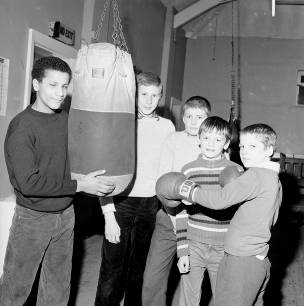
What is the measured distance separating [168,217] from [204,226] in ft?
0.79

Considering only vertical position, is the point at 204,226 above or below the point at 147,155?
below

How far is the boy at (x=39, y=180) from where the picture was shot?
5.85 feet

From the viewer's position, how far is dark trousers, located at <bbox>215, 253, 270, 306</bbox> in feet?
5.90

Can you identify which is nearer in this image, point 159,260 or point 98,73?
point 98,73

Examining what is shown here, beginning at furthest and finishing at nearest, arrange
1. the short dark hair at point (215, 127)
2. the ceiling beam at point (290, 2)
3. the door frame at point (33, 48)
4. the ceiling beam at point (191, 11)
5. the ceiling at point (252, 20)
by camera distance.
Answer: the ceiling at point (252, 20) < the ceiling beam at point (290, 2) < the ceiling beam at point (191, 11) < the door frame at point (33, 48) < the short dark hair at point (215, 127)

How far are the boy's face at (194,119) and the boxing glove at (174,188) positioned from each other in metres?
0.36

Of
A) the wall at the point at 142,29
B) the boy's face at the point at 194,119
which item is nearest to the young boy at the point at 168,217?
the boy's face at the point at 194,119

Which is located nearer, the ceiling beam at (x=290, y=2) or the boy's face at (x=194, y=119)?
the boy's face at (x=194, y=119)

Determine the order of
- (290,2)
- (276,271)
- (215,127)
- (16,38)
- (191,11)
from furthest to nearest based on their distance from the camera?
1. (290,2)
2. (191,11)
3. (276,271)
4. (16,38)
5. (215,127)

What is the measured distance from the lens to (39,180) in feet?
5.88

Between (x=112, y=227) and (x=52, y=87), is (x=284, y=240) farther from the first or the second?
(x=52, y=87)

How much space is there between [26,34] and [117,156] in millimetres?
1913

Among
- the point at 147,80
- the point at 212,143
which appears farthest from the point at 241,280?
the point at 147,80

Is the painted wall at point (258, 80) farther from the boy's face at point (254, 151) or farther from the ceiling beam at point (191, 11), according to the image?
the boy's face at point (254, 151)
